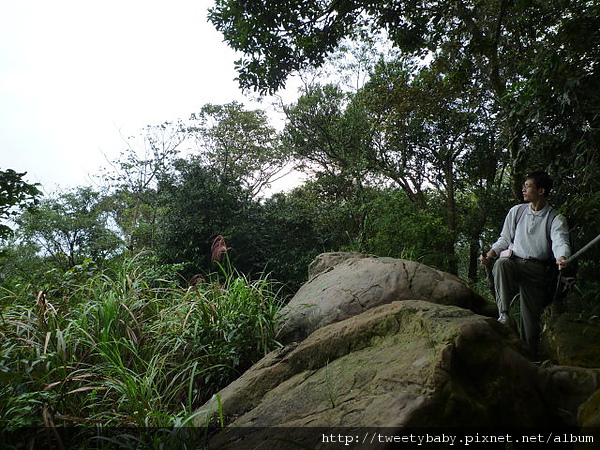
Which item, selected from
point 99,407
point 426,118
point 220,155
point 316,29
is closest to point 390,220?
point 426,118

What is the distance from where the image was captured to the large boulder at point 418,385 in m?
1.71

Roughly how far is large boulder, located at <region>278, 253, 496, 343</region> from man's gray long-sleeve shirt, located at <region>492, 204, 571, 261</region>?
0.66 meters

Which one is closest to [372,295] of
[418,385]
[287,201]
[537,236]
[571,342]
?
[537,236]

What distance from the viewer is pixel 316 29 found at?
17.2ft

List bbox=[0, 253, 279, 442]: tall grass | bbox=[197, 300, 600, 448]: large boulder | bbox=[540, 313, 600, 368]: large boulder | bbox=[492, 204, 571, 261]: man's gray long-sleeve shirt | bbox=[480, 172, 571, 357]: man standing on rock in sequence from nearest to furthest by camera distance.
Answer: bbox=[197, 300, 600, 448]: large boulder → bbox=[0, 253, 279, 442]: tall grass → bbox=[540, 313, 600, 368]: large boulder → bbox=[492, 204, 571, 261]: man's gray long-sleeve shirt → bbox=[480, 172, 571, 357]: man standing on rock

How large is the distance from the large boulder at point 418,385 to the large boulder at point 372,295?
3.48 ft

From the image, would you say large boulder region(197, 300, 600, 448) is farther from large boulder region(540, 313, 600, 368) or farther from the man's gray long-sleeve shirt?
the man's gray long-sleeve shirt

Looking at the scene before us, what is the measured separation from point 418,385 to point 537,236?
1.92 meters

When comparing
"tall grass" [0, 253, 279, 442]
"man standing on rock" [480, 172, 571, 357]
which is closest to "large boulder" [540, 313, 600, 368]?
"man standing on rock" [480, 172, 571, 357]

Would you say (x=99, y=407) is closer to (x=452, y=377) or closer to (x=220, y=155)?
(x=452, y=377)

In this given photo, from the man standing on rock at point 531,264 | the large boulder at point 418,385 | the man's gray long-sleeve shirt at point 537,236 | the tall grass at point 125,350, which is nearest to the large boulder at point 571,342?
the man standing on rock at point 531,264

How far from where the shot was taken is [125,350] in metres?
3.16

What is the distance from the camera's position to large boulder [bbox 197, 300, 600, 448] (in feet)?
5.60

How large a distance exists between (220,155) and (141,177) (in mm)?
4609
